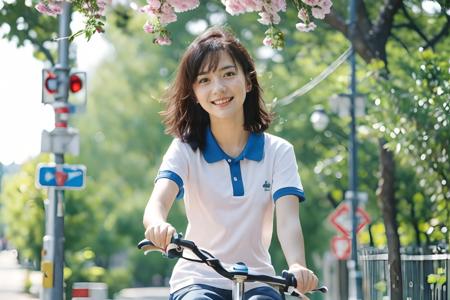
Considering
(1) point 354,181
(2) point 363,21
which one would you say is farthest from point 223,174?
(1) point 354,181

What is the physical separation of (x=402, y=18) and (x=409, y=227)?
4.92m

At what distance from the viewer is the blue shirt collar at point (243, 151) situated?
4.61 meters

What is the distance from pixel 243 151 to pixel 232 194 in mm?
209

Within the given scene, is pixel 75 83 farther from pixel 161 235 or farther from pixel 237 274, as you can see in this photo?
pixel 237 274

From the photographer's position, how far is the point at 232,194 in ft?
14.8

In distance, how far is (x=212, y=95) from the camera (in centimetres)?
459

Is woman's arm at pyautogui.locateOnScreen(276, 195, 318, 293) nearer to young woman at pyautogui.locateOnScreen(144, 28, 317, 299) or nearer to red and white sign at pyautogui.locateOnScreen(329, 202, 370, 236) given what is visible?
young woman at pyautogui.locateOnScreen(144, 28, 317, 299)

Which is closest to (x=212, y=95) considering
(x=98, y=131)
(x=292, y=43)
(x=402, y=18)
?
(x=402, y=18)

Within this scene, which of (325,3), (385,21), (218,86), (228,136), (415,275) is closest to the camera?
(218,86)

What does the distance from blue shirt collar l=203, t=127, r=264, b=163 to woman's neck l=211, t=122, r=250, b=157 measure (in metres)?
0.03

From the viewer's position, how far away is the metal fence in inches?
340

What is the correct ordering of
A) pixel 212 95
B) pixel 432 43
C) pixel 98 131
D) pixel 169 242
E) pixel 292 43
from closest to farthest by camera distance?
1. pixel 169 242
2. pixel 212 95
3. pixel 432 43
4. pixel 292 43
5. pixel 98 131

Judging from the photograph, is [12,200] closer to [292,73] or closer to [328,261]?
[292,73]

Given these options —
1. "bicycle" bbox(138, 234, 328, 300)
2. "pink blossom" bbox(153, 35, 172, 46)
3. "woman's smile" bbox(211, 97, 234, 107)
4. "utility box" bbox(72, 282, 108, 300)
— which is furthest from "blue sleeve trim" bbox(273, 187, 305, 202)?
"utility box" bbox(72, 282, 108, 300)
